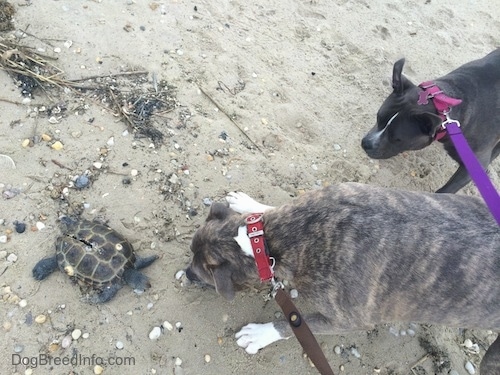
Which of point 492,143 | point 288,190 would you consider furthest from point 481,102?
point 288,190

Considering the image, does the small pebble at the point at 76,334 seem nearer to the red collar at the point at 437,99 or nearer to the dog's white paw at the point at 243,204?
the dog's white paw at the point at 243,204

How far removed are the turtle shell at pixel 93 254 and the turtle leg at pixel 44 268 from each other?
9cm

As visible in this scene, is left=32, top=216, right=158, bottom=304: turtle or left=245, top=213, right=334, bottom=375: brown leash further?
left=32, top=216, right=158, bottom=304: turtle

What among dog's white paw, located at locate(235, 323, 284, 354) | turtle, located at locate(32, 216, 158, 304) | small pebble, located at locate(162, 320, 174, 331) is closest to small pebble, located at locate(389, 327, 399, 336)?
dog's white paw, located at locate(235, 323, 284, 354)

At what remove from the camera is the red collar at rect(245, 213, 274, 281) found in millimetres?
3248

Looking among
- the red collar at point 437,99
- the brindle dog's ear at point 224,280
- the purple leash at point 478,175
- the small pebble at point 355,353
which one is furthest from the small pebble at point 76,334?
the red collar at point 437,99

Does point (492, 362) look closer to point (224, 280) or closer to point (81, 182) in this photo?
point (224, 280)

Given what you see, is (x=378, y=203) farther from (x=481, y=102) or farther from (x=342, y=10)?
(x=342, y=10)

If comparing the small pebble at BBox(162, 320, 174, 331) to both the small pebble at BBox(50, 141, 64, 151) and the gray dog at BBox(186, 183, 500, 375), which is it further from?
the small pebble at BBox(50, 141, 64, 151)

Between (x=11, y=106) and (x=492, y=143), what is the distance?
17.0 ft

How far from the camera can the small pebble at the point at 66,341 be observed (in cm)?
370

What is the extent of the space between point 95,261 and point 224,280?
46.0 inches

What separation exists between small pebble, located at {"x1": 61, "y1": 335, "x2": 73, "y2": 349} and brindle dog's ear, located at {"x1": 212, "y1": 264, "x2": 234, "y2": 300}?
1358 mm

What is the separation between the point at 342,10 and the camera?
257 inches
